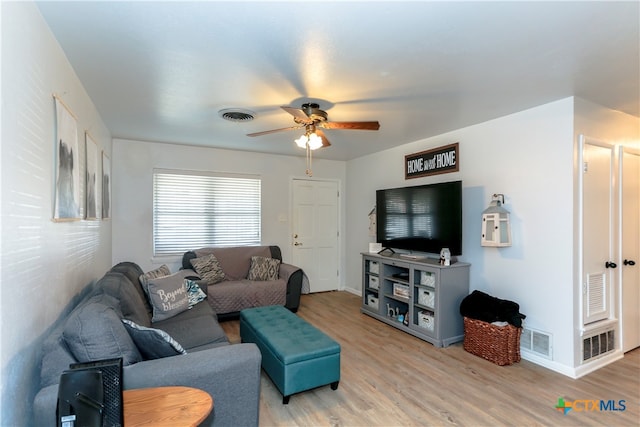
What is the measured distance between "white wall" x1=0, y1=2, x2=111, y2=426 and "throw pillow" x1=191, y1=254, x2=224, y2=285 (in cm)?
226

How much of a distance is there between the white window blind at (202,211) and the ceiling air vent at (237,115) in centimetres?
179

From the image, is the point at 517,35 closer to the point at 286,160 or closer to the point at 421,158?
the point at 421,158

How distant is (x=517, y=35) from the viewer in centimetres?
182

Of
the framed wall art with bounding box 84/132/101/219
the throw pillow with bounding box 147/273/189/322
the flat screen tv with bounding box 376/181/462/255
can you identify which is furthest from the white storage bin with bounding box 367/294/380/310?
the framed wall art with bounding box 84/132/101/219

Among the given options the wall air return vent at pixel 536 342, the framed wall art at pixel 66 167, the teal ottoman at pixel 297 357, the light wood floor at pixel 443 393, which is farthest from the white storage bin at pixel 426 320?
the framed wall art at pixel 66 167

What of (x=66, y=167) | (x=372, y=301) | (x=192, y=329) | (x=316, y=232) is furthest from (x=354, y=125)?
(x=316, y=232)

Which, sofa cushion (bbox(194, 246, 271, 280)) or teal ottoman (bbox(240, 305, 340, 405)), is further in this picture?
sofa cushion (bbox(194, 246, 271, 280))

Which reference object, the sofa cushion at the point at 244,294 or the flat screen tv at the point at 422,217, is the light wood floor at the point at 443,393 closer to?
the flat screen tv at the point at 422,217

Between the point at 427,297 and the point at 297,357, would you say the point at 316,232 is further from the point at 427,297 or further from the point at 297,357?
the point at 297,357

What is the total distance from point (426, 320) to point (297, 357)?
1.84 metres

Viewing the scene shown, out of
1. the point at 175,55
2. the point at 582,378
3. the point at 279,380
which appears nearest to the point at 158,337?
the point at 279,380

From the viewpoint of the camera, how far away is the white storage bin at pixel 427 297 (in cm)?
350

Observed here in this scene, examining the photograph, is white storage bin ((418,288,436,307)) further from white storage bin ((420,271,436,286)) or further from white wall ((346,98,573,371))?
white wall ((346,98,573,371))

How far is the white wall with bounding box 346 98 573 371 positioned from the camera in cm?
283
